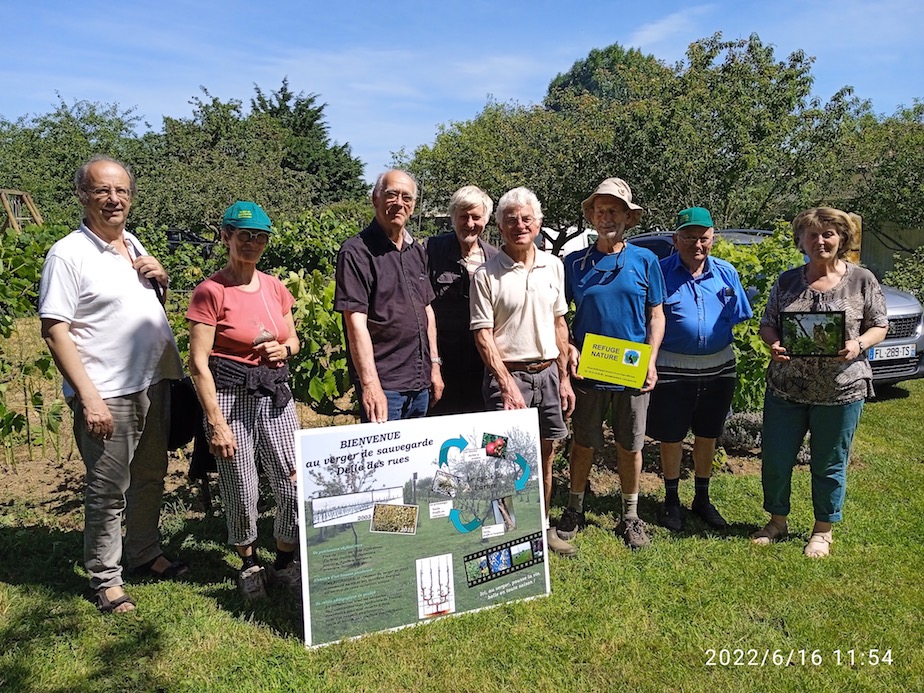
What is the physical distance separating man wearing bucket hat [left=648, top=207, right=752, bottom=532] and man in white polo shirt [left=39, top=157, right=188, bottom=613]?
267 centimetres

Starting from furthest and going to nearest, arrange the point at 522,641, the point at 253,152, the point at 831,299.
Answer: the point at 253,152 → the point at 831,299 → the point at 522,641

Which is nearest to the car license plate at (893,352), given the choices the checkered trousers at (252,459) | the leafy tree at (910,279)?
the leafy tree at (910,279)

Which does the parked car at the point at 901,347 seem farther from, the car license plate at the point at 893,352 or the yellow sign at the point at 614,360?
the yellow sign at the point at 614,360

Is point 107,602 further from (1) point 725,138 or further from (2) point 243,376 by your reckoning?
(1) point 725,138

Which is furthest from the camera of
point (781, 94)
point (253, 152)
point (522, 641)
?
point (253, 152)

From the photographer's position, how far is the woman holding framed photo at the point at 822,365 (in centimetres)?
338

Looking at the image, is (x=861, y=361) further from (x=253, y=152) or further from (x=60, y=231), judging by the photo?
(x=253, y=152)

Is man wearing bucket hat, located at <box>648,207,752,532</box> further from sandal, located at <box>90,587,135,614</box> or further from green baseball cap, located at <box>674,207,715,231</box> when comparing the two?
sandal, located at <box>90,587,135,614</box>

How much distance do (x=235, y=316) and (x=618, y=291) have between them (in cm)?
189

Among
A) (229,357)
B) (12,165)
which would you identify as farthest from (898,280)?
(12,165)

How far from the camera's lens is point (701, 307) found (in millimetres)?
3732

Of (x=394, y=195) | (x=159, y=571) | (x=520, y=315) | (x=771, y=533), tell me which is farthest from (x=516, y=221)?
(x=159, y=571)

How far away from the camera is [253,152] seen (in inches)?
945

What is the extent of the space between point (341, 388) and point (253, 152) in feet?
73.1
